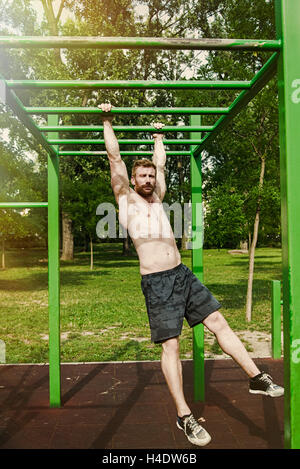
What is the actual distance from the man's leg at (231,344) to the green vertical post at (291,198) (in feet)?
2.12

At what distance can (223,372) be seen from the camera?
4.16 m

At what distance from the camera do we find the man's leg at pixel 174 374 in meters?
2.31

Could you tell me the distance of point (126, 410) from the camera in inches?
126

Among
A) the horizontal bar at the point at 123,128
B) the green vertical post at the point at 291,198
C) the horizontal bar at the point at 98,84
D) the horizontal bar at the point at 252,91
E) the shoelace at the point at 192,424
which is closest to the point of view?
the green vertical post at the point at 291,198

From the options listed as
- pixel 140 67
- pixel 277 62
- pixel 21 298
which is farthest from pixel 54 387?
pixel 140 67

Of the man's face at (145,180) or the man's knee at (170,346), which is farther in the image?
the man's face at (145,180)

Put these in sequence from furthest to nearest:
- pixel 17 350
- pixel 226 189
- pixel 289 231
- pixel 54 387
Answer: pixel 226 189 < pixel 17 350 < pixel 54 387 < pixel 289 231

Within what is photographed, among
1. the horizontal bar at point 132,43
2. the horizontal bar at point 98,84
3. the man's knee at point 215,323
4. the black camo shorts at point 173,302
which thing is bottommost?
the man's knee at point 215,323

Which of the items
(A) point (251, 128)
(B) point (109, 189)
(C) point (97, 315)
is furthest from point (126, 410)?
(B) point (109, 189)

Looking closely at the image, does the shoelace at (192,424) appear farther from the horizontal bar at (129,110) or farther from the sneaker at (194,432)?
the horizontal bar at (129,110)

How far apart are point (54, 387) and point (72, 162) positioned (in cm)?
1502

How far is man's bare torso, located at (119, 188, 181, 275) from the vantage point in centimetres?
251

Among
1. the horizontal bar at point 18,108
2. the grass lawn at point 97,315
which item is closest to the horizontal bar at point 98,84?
the horizontal bar at point 18,108
